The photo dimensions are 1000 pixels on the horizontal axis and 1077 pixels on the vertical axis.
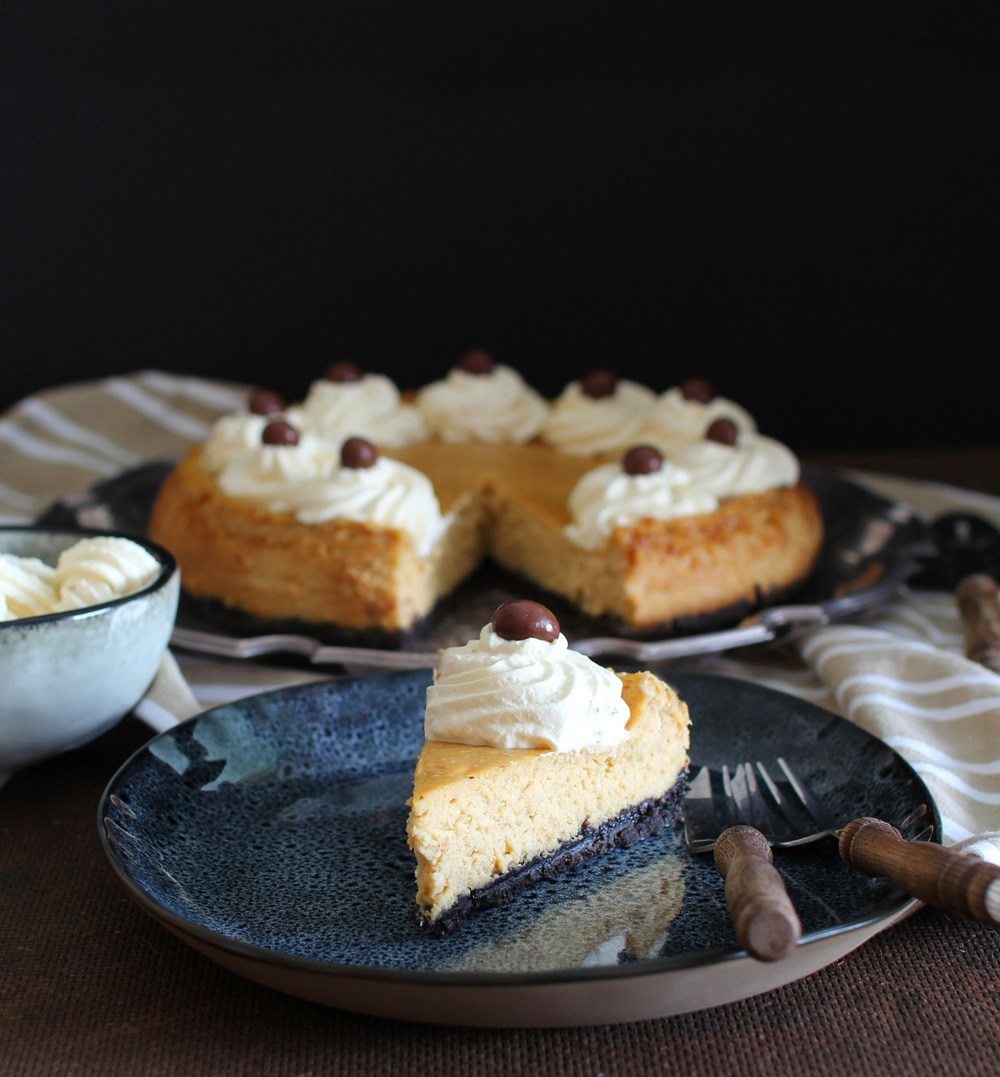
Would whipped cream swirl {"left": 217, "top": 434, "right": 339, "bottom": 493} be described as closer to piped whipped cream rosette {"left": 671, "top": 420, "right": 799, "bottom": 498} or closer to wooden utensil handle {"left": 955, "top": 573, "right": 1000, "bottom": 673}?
piped whipped cream rosette {"left": 671, "top": 420, "right": 799, "bottom": 498}

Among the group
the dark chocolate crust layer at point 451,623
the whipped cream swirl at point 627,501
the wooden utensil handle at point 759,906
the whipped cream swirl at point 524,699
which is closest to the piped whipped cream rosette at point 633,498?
the whipped cream swirl at point 627,501

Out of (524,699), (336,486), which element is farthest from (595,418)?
(524,699)

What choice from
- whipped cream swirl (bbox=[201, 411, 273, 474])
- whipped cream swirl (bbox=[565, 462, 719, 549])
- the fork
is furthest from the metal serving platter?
the fork

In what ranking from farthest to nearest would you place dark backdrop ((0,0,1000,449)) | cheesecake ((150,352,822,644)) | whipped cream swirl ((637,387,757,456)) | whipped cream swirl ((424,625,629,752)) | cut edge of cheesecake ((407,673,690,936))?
dark backdrop ((0,0,1000,449))
whipped cream swirl ((637,387,757,456))
cheesecake ((150,352,822,644))
whipped cream swirl ((424,625,629,752))
cut edge of cheesecake ((407,673,690,936))

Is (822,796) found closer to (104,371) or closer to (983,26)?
(983,26)

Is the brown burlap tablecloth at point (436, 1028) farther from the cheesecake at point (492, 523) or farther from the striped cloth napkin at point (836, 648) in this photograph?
the cheesecake at point (492, 523)

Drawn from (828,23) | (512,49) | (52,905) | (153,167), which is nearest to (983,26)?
(828,23)
